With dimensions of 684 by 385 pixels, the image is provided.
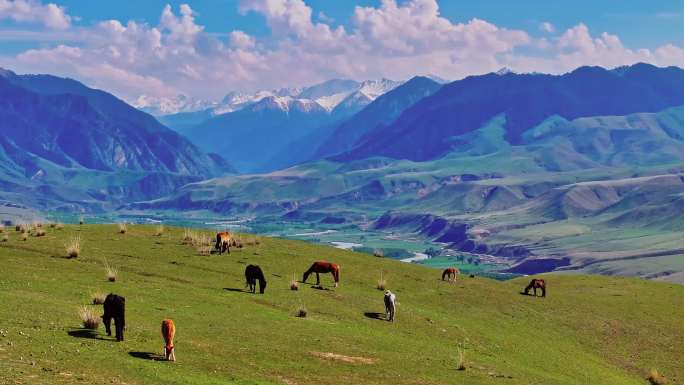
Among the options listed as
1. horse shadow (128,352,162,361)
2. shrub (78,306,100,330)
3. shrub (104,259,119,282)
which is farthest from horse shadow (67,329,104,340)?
shrub (104,259,119,282)

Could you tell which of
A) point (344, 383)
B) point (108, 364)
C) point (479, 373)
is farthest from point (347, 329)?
point (108, 364)

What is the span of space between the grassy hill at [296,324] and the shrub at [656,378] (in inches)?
18.1

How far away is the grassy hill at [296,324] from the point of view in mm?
27250

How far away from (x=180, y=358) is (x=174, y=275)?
A: 19.8m

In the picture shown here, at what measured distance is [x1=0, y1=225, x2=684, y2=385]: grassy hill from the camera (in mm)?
27250

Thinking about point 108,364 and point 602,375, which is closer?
point 108,364

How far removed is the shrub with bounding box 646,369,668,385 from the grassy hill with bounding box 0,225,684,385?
1.50 feet

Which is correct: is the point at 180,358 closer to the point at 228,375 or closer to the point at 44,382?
the point at 228,375

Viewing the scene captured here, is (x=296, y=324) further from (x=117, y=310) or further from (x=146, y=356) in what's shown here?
(x=146, y=356)

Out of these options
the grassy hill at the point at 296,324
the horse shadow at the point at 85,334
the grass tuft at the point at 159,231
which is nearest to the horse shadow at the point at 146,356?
the grassy hill at the point at 296,324

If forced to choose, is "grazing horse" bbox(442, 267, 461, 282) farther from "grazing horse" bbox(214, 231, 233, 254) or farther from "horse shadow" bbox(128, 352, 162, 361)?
"horse shadow" bbox(128, 352, 162, 361)

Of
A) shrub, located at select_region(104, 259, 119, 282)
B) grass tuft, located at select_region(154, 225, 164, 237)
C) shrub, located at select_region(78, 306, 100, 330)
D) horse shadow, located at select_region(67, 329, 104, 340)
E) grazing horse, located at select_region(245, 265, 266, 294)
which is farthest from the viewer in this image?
grass tuft, located at select_region(154, 225, 164, 237)

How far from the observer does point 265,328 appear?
3541 cm

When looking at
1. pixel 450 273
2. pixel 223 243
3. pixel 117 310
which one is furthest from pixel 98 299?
pixel 450 273
